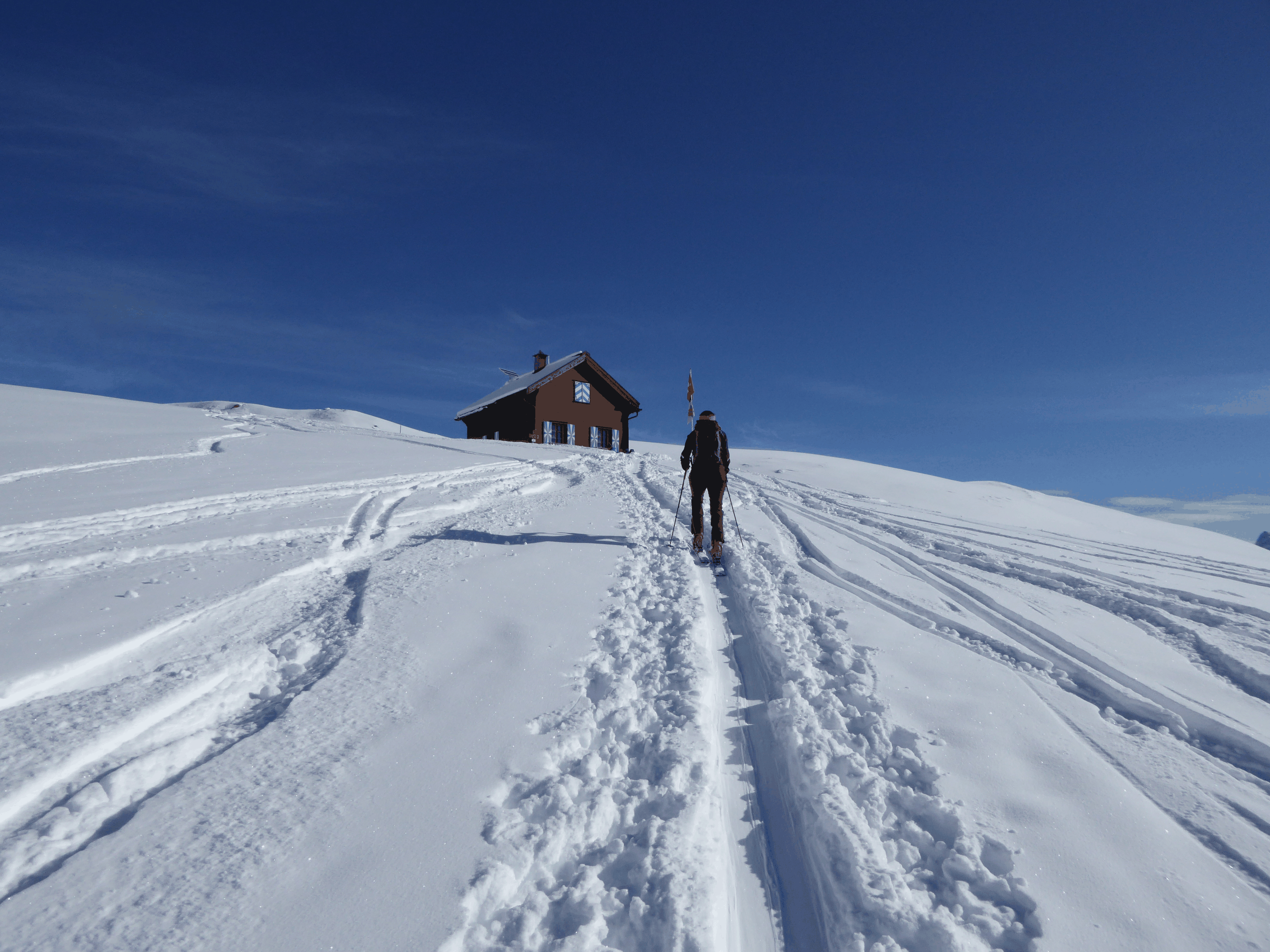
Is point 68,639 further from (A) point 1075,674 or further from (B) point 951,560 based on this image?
(B) point 951,560

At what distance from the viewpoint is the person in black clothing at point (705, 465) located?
7207 mm

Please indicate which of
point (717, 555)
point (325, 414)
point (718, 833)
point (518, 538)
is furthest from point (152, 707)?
point (325, 414)

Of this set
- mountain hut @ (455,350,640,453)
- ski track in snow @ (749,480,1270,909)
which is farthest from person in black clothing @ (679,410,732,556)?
mountain hut @ (455,350,640,453)

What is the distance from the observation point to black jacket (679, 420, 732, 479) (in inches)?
289

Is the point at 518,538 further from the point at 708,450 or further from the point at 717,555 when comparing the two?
the point at 708,450

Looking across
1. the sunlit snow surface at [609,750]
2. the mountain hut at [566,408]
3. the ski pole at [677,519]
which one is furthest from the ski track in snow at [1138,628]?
the mountain hut at [566,408]

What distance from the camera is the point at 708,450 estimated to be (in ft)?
24.1

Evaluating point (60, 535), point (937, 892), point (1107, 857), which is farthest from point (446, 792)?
point (60, 535)

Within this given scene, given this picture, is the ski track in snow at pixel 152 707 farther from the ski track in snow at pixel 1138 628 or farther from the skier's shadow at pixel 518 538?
the ski track in snow at pixel 1138 628

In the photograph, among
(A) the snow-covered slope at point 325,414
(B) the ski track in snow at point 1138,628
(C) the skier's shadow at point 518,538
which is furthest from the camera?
(A) the snow-covered slope at point 325,414

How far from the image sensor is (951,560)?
723 centimetres

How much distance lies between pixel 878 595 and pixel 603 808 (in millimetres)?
3974

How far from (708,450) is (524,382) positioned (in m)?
27.7

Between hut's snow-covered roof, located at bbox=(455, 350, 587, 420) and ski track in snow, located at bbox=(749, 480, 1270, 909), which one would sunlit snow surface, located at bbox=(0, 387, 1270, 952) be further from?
hut's snow-covered roof, located at bbox=(455, 350, 587, 420)
